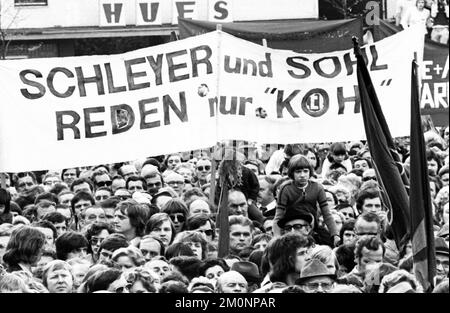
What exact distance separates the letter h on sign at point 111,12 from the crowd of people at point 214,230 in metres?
15.1

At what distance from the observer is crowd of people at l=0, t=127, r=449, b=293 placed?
33.0 ft

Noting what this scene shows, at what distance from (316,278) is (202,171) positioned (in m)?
7.23

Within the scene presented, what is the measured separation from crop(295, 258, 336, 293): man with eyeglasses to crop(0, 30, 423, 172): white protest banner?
276 centimetres

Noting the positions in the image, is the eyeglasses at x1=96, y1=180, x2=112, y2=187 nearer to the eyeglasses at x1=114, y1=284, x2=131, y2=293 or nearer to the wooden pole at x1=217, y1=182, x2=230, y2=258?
the wooden pole at x1=217, y1=182, x2=230, y2=258

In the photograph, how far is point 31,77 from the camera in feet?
42.4

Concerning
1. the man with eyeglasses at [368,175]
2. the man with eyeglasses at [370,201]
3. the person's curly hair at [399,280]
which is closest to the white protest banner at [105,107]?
the man with eyeglasses at [370,201]

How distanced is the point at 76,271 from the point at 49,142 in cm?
175

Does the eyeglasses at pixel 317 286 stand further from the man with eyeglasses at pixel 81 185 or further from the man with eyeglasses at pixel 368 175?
the man with eyeglasses at pixel 81 185

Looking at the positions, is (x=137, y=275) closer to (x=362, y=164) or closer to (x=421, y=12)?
(x=362, y=164)

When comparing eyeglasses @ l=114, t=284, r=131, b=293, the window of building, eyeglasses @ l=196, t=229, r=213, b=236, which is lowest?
eyeglasses @ l=196, t=229, r=213, b=236

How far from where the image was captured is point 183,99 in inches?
507

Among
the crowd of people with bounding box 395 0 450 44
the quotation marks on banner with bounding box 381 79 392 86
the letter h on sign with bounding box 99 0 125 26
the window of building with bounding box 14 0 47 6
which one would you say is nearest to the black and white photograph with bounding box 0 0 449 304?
the quotation marks on banner with bounding box 381 79 392 86

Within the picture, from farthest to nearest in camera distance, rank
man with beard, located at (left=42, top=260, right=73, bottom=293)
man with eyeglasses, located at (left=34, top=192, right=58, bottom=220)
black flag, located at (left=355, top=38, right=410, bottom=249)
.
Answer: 1. man with eyeglasses, located at (left=34, top=192, right=58, bottom=220)
2. man with beard, located at (left=42, top=260, right=73, bottom=293)
3. black flag, located at (left=355, top=38, right=410, bottom=249)

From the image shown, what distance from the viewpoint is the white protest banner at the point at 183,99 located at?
41.3 ft
